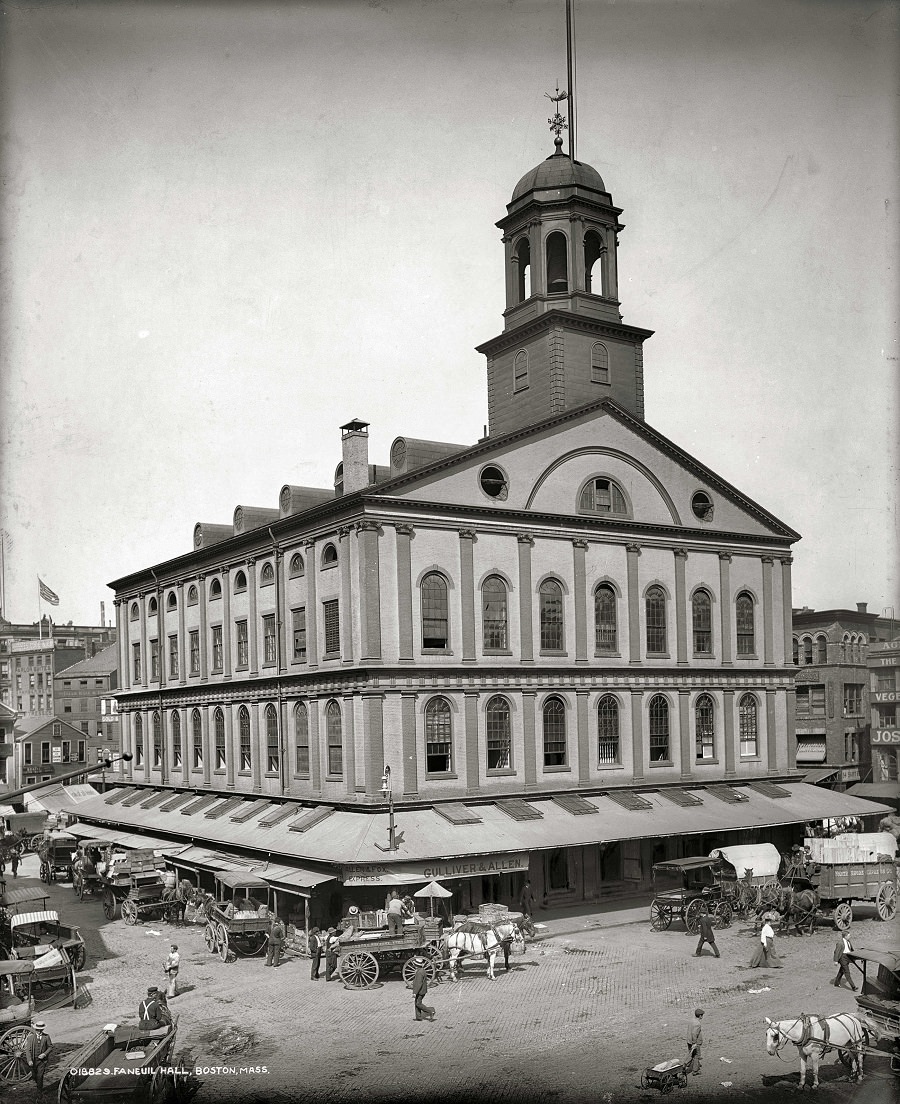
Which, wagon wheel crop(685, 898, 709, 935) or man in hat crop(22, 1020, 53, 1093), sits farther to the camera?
wagon wheel crop(685, 898, 709, 935)

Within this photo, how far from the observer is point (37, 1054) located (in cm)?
2211

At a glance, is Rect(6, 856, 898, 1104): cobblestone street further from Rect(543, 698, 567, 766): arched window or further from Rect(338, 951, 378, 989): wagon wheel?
Rect(543, 698, 567, 766): arched window

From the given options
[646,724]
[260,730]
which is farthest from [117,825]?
[646,724]

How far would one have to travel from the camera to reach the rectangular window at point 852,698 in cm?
7050

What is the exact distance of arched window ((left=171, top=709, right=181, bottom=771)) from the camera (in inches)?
2186

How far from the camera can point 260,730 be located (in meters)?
47.0

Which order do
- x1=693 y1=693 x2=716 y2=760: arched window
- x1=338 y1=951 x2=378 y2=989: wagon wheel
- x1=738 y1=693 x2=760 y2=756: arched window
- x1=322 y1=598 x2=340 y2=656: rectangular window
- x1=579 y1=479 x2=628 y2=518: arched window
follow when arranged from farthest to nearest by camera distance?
x1=738 y1=693 x2=760 y2=756: arched window
x1=693 y1=693 x2=716 y2=760: arched window
x1=579 y1=479 x2=628 y2=518: arched window
x1=322 y1=598 x2=340 y2=656: rectangular window
x1=338 y1=951 x2=378 y2=989: wagon wheel

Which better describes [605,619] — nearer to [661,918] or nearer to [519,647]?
[519,647]

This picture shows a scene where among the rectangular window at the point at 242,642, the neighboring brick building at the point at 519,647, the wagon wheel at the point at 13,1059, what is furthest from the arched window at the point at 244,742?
the wagon wheel at the point at 13,1059

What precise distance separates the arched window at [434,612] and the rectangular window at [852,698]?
3907 cm

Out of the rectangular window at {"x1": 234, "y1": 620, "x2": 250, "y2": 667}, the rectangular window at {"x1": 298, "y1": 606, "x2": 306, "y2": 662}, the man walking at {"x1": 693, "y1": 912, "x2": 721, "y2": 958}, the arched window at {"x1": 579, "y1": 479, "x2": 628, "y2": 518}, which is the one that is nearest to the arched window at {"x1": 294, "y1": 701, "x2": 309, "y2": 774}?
the rectangular window at {"x1": 298, "y1": 606, "x2": 306, "y2": 662}

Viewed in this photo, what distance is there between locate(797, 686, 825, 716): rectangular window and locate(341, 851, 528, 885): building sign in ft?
131

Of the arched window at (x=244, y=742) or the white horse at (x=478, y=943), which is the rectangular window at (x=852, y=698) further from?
the white horse at (x=478, y=943)

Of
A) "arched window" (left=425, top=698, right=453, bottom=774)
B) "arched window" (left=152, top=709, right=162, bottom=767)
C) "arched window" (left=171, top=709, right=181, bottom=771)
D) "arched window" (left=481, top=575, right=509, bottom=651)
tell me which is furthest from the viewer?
"arched window" (left=152, top=709, right=162, bottom=767)
